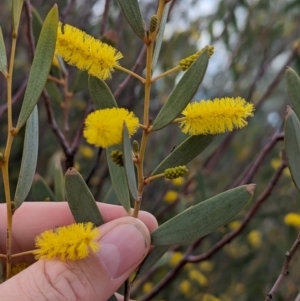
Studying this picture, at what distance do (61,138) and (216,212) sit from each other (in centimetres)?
48

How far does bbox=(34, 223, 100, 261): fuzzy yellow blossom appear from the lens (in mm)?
490

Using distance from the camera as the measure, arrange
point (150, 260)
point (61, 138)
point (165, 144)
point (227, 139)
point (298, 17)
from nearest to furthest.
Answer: point (150, 260), point (61, 138), point (227, 139), point (298, 17), point (165, 144)

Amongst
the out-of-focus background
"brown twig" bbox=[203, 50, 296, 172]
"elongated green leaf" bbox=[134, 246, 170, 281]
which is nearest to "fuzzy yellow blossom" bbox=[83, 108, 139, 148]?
"elongated green leaf" bbox=[134, 246, 170, 281]

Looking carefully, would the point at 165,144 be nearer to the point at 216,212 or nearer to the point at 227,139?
the point at 227,139

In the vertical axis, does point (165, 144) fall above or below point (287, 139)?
below

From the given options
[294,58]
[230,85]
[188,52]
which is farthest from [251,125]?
[294,58]

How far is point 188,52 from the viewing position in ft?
5.57

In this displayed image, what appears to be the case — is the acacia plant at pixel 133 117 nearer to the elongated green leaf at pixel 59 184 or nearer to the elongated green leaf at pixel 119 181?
the elongated green leaf at pixel 119 181

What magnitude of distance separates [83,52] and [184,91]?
0.11m

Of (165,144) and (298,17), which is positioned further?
(165,144)

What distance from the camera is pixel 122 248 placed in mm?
573

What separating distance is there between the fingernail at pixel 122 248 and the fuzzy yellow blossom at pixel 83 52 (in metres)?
0.19

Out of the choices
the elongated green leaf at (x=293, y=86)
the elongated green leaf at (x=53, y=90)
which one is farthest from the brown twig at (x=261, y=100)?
the elongated green leaf at (x=293, y=86)

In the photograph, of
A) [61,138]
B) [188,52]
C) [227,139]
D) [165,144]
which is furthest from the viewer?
[165,144]
